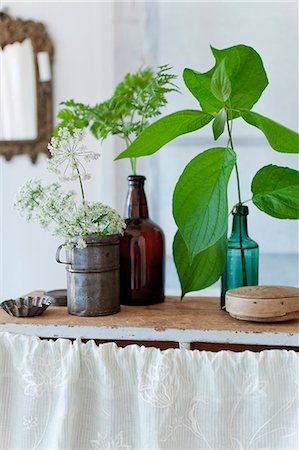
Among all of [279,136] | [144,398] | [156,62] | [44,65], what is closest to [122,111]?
[279,136]

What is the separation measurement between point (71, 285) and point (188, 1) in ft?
3.91

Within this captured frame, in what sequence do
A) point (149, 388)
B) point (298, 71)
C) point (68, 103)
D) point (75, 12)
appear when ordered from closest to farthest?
point (149, 388) < point (68, 103) < point (298, 71) < point (75, 12)

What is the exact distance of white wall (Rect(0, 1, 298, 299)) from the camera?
2.03m

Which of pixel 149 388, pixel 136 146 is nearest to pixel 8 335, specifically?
pixel 149 388

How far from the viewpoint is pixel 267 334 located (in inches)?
41.5

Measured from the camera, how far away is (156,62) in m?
2.08

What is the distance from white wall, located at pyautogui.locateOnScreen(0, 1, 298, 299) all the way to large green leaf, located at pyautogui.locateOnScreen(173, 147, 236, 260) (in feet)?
3.12

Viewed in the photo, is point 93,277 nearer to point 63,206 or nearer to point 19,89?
point 63,206

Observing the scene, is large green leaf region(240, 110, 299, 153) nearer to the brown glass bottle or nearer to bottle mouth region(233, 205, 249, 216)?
bottle mouth region(233, 205, 249, 216)

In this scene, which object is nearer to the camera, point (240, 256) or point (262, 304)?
point (262, 304)

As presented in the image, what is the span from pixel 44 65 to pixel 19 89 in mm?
117

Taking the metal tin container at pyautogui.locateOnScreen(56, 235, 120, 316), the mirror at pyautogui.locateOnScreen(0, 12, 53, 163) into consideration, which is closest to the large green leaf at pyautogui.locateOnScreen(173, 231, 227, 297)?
the metal tin container at pyautogui.locateOnScreen(56, 235, 120, 316)

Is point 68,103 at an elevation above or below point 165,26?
below

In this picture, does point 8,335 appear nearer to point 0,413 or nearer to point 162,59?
point 0,413
